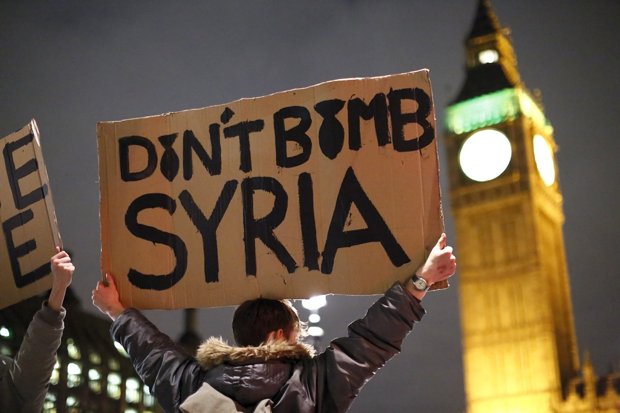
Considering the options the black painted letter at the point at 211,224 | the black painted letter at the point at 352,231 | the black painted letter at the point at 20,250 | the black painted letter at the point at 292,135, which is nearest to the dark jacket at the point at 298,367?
the black painted letter at the point at 352,231

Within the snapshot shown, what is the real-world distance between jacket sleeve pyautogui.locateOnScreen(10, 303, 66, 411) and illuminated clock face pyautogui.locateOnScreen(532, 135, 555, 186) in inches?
1331

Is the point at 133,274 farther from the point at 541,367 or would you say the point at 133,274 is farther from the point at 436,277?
the point at 541,367

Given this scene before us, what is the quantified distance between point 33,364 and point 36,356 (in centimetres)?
3

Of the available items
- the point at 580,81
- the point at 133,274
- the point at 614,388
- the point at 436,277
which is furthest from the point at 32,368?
the point at 580,81

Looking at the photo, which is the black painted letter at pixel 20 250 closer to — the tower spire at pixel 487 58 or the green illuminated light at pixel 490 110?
the green illuminated light at pixel 490 110

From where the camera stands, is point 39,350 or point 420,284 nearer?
point 420,284

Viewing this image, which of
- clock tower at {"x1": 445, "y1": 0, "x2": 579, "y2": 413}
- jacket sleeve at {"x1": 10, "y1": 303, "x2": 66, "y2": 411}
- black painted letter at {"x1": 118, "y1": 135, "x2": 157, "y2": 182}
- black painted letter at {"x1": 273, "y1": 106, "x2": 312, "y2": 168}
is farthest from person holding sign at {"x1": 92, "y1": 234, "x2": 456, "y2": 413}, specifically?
clock tower at {"x1": 445, "y1": 0, "x2": 579, "y2": 413}

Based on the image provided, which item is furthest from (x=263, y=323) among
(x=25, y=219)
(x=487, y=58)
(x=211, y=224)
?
(x=487, y=58)

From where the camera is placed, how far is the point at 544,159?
119 ft

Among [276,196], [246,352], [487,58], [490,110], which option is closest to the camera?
[246,352]

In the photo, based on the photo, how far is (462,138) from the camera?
1390 inches

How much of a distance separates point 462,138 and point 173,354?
3345cm

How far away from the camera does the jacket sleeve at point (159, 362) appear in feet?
8.25

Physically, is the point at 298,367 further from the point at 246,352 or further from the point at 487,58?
the point at 487,58
